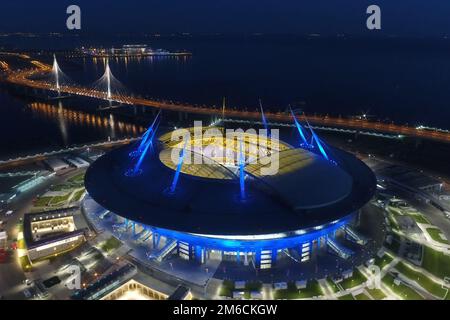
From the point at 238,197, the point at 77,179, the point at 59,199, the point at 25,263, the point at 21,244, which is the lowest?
the point at 25,263

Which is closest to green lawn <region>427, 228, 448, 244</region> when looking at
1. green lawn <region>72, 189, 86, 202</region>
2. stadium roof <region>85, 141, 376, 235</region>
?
stadium roof <region>85, 141, 376, 235</region>

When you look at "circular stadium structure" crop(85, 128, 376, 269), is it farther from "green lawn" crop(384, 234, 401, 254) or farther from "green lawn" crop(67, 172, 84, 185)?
"green lawn" crop(67, 172, 84, 185)

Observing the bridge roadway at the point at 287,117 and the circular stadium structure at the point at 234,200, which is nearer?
the circular stadium structure at the point at 234,200

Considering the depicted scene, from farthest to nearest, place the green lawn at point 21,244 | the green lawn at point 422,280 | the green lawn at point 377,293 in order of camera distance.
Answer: the green lawn at point 21,244 → the green lawn at point 422,280 → the green lawn at point 377,293

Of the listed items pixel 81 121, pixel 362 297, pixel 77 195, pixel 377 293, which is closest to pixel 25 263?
pixel 77 195

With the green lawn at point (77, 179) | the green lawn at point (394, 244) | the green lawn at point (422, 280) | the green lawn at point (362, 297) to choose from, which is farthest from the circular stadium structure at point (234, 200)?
the green lawn at point (77, 179)

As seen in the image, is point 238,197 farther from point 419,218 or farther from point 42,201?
point 42,201

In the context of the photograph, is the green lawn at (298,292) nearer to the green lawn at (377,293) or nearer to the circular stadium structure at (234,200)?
the circular stadium structure at (234,200)
